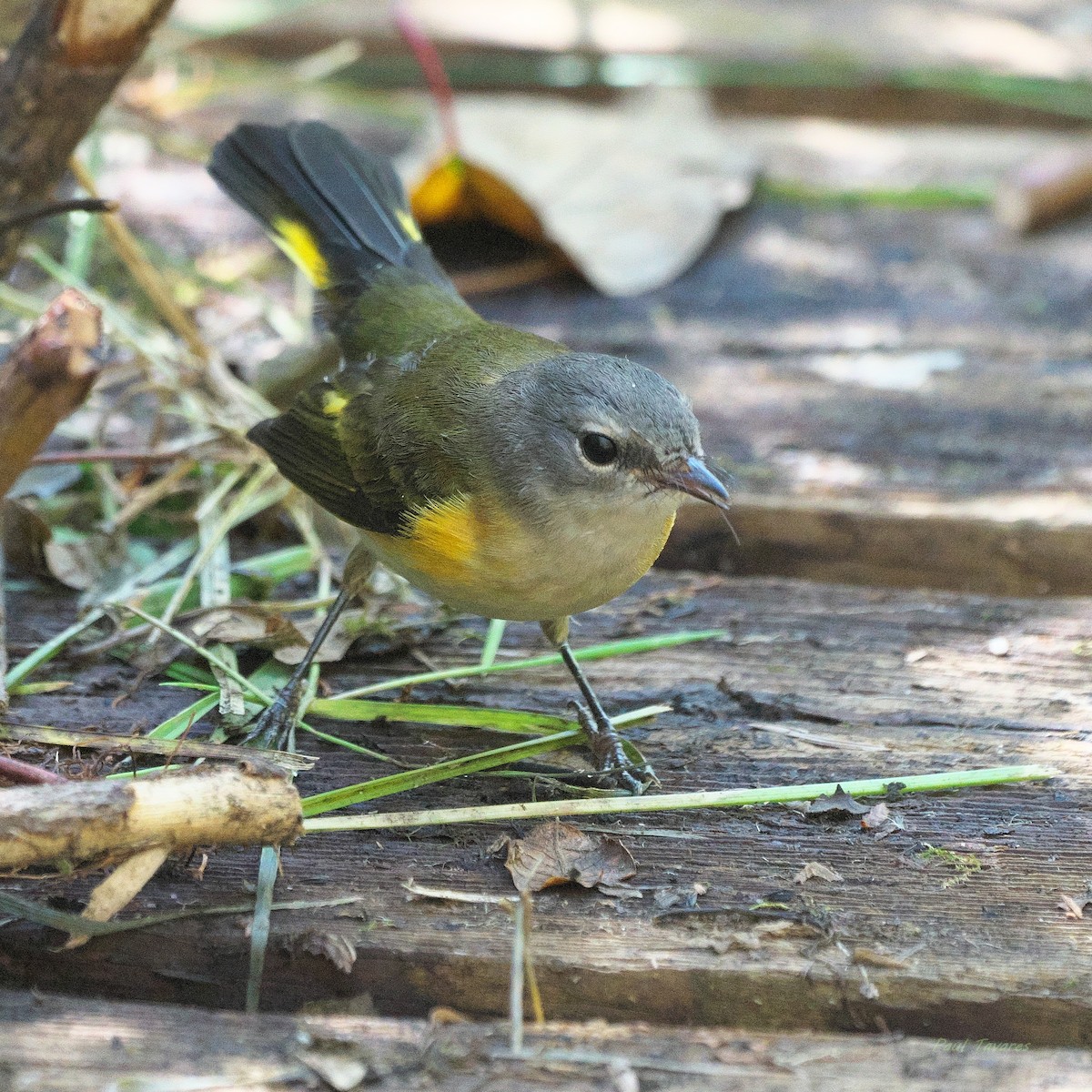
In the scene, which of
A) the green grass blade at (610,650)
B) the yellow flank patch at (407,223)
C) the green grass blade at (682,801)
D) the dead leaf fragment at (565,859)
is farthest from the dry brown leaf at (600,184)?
the dead leaf fragment at (565,859)

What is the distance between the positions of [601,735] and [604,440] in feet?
2.21

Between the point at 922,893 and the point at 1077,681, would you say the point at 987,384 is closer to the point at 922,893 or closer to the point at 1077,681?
the point at 1077,681

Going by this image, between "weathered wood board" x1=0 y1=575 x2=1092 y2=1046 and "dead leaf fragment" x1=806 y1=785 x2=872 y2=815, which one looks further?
"dead leaf fragment" x1=806 y1=785 x2=872 y2=815

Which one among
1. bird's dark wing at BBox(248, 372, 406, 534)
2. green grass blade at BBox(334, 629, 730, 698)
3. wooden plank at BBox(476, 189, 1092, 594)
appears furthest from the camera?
wooden plank at BBox(476, 189, 1092, 594)

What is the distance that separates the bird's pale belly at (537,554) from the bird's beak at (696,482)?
0.17ft

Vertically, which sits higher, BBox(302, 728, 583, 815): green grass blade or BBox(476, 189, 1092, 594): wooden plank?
BBox(476, 189, 1092, 594): wooden plank

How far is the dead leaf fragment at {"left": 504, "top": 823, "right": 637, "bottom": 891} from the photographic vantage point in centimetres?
250

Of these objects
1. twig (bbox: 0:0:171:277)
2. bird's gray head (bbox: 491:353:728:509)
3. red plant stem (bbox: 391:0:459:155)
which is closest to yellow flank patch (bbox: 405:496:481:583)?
bird's gray head (bbox: 491:353:728:509)

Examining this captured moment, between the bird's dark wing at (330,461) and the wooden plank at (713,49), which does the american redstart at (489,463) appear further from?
the wooden plank at (713,49)

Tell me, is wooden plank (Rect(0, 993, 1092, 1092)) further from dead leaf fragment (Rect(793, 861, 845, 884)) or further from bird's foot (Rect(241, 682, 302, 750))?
bird's foot (Rect(241, 682, 302, 750))

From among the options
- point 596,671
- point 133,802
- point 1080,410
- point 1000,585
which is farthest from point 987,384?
point 133,802

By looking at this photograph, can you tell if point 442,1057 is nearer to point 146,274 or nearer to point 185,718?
point 185,718

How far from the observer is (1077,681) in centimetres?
321

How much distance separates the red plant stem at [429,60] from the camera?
5960 mm
